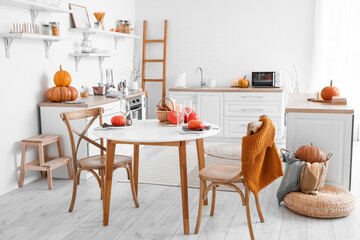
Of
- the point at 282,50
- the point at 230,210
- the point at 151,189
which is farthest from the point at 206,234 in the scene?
the point at 282,50

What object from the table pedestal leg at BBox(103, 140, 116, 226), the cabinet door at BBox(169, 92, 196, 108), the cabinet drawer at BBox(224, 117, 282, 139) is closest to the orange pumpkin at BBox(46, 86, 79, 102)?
the table pedestal leg at BBox(103, 140, 116, 226)

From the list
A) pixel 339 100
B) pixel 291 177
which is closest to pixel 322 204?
pixel 291 177

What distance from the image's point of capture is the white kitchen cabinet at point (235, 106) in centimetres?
578

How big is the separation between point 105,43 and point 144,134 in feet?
10.3

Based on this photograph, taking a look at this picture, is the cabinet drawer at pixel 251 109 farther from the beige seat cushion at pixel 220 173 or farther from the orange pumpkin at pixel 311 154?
the beige seat cushion at pixel 220 173

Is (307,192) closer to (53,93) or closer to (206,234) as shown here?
(206,234)

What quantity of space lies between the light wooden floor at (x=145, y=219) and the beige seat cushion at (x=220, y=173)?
0.40 m

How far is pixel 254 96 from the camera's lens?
229 inches

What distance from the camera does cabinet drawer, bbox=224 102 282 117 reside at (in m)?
5.77

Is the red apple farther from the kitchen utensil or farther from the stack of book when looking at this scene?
the kitchen utensil

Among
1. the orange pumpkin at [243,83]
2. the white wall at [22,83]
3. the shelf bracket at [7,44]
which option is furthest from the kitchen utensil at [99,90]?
the orange pumpkin at [243,83]

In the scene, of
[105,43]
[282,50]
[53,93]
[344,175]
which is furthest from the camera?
[282,50]

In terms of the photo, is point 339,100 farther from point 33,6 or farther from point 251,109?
point 33,6

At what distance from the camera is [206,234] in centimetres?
283
